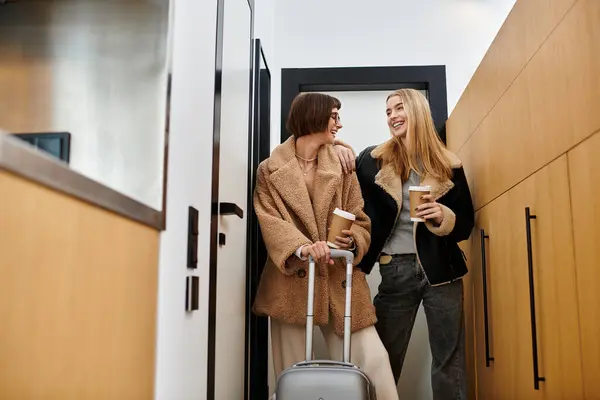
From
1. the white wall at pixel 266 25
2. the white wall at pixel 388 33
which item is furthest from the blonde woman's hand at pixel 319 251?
the white wall at pixel 388 33

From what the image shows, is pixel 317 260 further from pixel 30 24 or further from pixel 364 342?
pixel 30 24

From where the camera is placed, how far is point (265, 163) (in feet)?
8.27

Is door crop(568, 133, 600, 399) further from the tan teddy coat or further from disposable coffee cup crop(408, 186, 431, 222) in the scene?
the tan teddy coat

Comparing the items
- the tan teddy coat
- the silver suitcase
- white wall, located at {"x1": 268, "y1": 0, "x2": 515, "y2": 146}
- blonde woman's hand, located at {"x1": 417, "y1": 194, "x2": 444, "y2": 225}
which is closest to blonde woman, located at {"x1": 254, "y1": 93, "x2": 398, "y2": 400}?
the tan teddy coat

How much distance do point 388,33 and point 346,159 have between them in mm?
1317

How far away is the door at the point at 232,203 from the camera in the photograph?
1975 millimetres

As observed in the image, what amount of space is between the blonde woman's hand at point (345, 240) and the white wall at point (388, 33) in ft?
4.33

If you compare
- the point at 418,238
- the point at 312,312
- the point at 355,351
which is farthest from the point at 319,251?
the point at 418,238

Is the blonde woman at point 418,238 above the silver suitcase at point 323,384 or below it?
above

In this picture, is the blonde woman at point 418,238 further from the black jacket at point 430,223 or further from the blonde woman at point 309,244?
the blonde woman at point 309,244

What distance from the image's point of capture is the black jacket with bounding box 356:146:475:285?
8.31 ft

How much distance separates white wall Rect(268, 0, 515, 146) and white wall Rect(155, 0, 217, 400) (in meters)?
1.74

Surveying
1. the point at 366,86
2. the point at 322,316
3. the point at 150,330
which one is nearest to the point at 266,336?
the point at 322,316

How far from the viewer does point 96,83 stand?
1408 millimetres
